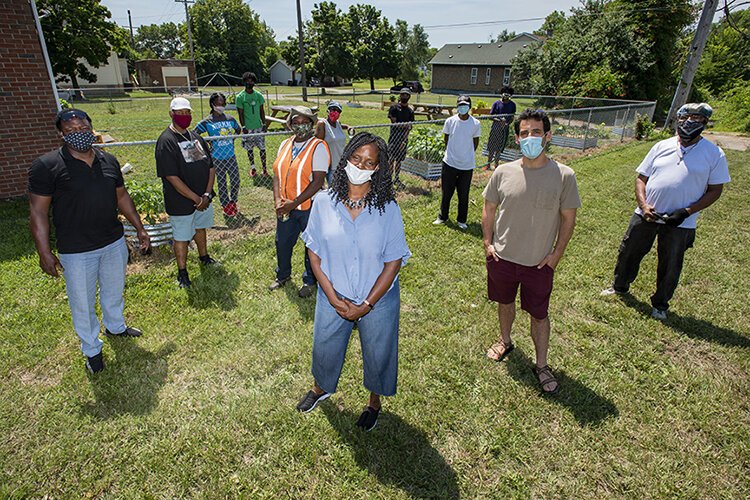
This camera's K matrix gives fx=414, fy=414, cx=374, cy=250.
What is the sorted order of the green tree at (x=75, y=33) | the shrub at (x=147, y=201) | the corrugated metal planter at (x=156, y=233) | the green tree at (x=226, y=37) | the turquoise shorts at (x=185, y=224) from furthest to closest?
1. the green tree at (x=226, y=37)
2. the green tree at (x=75, y=33)
3. the shrub at (x=147, y=201)
4. the corrugated metal planter at (x=156, y=233)
5. the turquoise shorts at (x=185, y=224)

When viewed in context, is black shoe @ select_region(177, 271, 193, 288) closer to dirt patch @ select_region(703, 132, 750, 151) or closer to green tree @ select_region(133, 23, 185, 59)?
dirt patch @ select_region(703, 132, 750, 151)

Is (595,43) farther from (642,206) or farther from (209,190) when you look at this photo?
(209,190)

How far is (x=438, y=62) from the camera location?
52469 mm

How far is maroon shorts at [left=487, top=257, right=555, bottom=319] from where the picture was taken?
3238mm

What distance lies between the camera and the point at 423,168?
9555mm

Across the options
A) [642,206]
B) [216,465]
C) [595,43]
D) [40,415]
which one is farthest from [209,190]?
[595,43]

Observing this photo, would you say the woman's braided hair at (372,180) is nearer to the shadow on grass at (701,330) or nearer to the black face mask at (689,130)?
the black face mask at (689,130)

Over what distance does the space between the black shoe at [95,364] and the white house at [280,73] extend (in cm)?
7273

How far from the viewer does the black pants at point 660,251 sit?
13.8 ft

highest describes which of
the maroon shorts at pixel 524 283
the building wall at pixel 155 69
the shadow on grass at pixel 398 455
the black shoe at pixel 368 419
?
the building wall at pixel 155 69

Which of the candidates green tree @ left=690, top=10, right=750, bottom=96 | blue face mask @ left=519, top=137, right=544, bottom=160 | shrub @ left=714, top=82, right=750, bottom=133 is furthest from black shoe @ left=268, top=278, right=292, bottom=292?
green tree @ left=690, top=10, right=750, bottom=96

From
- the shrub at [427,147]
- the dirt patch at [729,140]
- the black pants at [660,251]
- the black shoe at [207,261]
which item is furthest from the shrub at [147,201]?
the dirt patch at [729,140]

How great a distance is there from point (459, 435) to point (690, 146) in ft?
11.5

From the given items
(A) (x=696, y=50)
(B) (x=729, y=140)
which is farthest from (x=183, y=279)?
(B) (x=729, y=140)
